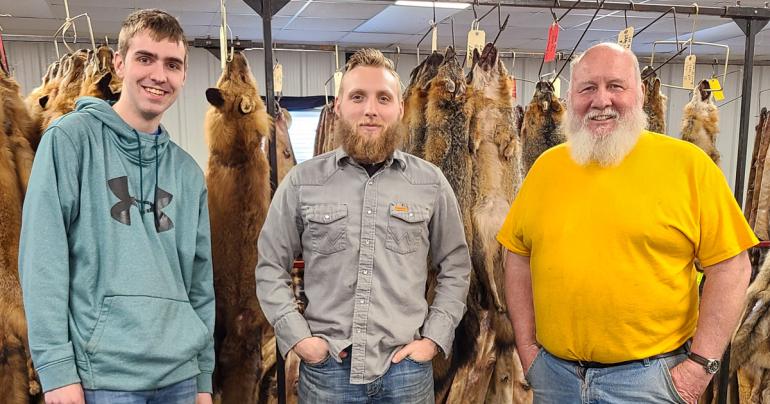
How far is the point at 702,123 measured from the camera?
3.53 meters

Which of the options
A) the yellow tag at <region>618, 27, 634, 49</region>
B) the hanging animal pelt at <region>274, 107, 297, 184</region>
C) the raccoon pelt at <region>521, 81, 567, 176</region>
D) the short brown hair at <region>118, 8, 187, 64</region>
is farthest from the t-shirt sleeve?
the hanging animal pelt at <region>274, 107, 297, 184</region>

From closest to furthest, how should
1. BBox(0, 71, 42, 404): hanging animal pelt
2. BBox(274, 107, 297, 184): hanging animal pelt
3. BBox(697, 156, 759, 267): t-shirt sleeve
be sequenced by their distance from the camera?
BBox(697, 156, 759, 267): t-shirt sleeve < BBox(0, 71, 42, 404): hanging animal pelt < BBox(274, 107, 297, 184): hanging animal pelt

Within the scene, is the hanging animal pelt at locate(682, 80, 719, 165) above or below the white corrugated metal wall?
below

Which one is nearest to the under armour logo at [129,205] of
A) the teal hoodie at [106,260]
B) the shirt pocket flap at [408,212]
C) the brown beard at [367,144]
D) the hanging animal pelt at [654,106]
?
the teal hoodie at [106,260]

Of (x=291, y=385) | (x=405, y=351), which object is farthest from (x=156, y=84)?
(x=291, y=385)

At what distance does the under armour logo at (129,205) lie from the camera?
1692 mm

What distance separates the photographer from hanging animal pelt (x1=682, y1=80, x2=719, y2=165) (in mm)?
3527

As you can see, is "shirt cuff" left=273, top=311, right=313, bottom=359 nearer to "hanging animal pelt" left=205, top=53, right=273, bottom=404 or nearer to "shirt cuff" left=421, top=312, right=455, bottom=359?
"shirt cuff" left=421, top=312, right=455, bottom=359

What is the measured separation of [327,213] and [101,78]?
117cm

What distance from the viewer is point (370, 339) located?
6.26 ft

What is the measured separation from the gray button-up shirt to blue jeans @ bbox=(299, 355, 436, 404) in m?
0.04

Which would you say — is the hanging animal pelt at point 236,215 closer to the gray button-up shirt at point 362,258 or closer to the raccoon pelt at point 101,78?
the raccoon pelt at point 101,78

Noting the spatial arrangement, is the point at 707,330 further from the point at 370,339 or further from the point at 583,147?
the point at 370,339

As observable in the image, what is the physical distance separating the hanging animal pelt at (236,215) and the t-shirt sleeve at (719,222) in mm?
1695
